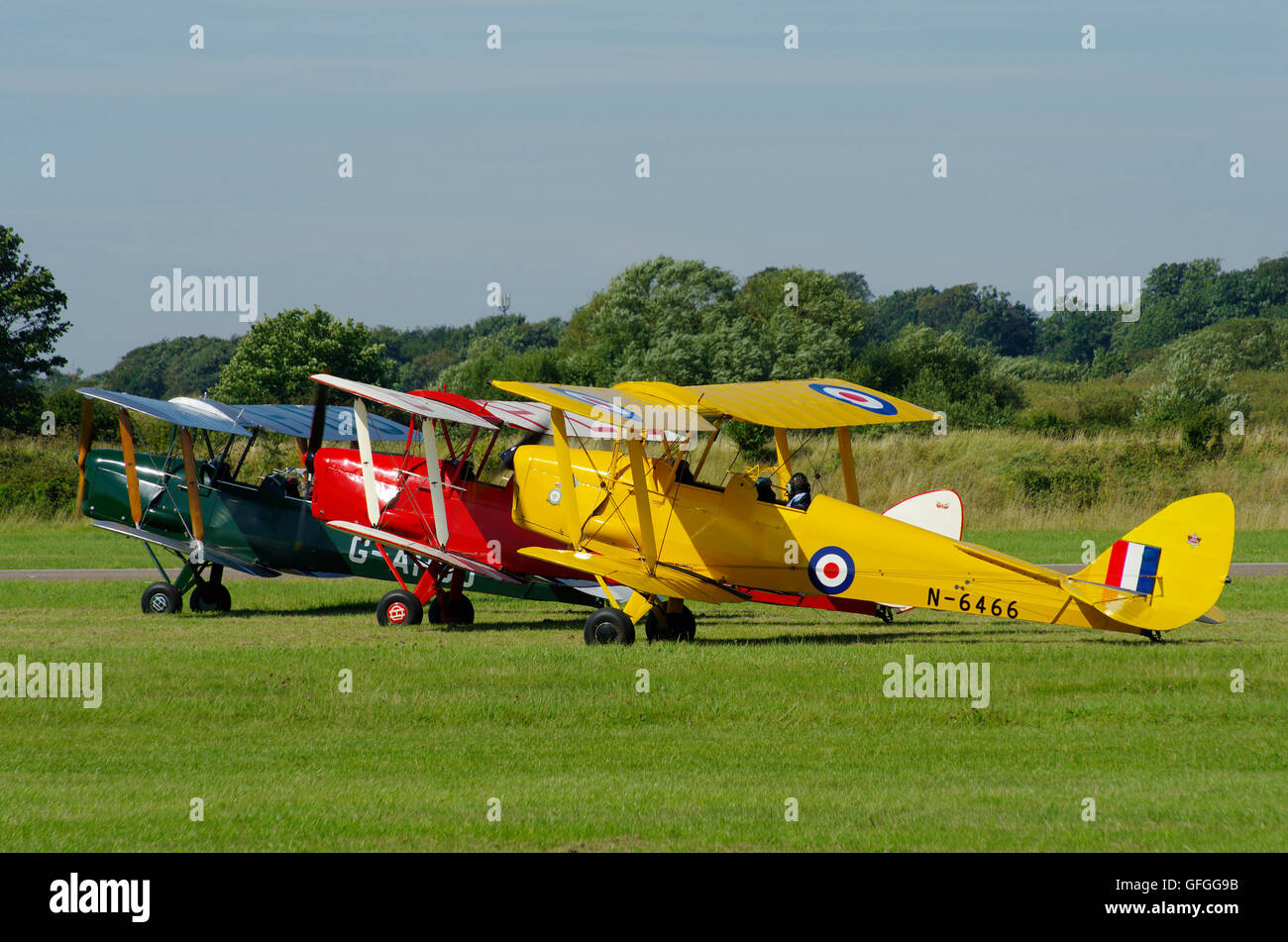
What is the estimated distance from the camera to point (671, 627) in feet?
45.2

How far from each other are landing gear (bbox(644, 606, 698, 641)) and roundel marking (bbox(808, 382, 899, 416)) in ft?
9.78

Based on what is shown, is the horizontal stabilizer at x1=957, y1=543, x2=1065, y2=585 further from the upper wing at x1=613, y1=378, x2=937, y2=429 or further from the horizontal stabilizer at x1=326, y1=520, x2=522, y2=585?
the horizontal stabilizer at x1=326, y1=520, x2=522, y2=585

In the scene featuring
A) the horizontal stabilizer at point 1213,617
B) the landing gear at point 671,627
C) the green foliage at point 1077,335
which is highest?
the green foliage at point 1077,335

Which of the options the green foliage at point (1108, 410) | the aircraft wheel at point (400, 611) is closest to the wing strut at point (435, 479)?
the aircraft wheel at point (400, 611)

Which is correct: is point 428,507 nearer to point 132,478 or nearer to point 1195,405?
point 132,478

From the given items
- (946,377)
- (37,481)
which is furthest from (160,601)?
(946,377)

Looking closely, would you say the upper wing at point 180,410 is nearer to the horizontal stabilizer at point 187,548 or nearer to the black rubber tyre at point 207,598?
the horizontal stabilizer at point 187,548

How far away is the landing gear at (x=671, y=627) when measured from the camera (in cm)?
1374

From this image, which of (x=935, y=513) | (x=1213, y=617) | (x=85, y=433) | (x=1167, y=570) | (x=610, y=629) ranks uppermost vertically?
(x=85, y=433)

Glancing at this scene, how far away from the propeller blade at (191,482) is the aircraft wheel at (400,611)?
2.83m

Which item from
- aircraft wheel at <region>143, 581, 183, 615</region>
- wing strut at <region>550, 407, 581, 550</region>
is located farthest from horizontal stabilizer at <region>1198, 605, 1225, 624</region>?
aircraft wheel at <region>143, 581, 183, 615</region>

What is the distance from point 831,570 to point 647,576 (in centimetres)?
185
